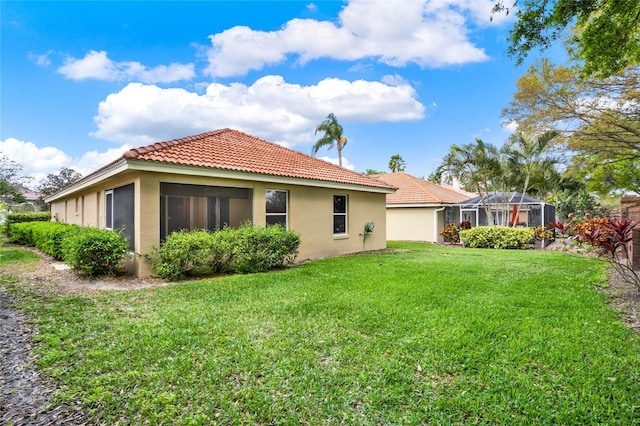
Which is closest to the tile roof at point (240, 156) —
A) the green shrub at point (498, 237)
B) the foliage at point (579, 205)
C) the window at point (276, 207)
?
the window at point (276, 207)

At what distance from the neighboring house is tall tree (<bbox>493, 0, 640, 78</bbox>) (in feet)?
48.5

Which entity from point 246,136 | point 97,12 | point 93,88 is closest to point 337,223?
point 246,136

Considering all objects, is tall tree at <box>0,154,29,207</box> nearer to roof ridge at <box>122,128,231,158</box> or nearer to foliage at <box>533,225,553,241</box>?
roof ridge at <box>122,128,231,158</box>

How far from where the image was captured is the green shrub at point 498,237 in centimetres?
1795

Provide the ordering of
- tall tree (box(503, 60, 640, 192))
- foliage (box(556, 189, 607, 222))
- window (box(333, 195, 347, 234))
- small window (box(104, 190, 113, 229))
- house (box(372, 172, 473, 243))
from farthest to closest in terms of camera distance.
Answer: foliage (box(556, 189, 607, 222)) → house (box(372, 172, 473, 243)) → window (box(333, 195, 347, 234)) → tall tree (box(503, 60, 640, 192)) → small window (box(104, 190, 113, 229))

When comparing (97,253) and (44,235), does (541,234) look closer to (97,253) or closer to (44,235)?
(97,253)

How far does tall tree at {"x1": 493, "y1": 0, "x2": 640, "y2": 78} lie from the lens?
5582 mm

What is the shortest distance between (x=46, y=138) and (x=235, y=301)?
23.8 meters

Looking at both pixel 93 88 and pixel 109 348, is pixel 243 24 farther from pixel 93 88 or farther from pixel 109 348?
pixel 109 348

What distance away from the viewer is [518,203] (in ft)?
70.4

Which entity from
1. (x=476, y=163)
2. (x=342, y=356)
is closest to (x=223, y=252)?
(x=342, y=356)

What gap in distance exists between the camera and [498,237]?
18.4 metres

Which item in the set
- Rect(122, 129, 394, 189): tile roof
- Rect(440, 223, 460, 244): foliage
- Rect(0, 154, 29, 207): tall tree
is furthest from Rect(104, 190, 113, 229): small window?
Rect(0, 154, 29, 207): tall tree

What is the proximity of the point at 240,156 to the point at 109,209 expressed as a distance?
4.90 meters
